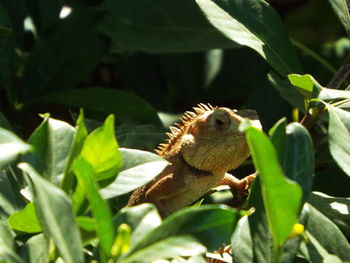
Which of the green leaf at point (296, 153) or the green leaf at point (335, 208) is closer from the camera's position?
the green leaf at point (296, 153)

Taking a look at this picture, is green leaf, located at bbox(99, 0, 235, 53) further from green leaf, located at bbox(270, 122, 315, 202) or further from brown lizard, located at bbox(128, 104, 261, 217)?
green leaf, located at bbox(270, 122, 315, 202)

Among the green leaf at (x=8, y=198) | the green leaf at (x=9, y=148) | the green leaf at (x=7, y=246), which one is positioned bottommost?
the green leaf at (x=8, y=198)

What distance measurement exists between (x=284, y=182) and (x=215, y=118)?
114 cm

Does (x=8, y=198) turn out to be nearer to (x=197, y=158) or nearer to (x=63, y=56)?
(x=197, y=158)

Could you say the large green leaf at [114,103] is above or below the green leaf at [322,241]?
below

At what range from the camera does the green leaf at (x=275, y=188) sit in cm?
132

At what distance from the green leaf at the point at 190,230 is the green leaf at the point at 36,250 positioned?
0.19 m

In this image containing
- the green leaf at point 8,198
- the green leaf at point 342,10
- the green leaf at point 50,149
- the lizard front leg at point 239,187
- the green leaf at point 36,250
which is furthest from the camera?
the green leaf at point 342,10

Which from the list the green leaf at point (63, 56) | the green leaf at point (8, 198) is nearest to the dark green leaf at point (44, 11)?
the green leaf at point (63, 56)

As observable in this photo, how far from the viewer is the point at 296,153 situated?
1505mm

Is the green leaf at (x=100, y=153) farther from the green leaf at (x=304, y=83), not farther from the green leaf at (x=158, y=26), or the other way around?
the green leaf at (x=158, y=26)

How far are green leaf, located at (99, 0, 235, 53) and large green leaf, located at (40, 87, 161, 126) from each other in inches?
9.5

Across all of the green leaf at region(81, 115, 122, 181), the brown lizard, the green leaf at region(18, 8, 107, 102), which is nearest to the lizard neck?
the brown lizard

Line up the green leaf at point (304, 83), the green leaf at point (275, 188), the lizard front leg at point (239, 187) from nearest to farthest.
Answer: the green leaf at point (275, 188) < the green leaf at point (304, 83) < the lizard front leg at point (239, 187)
